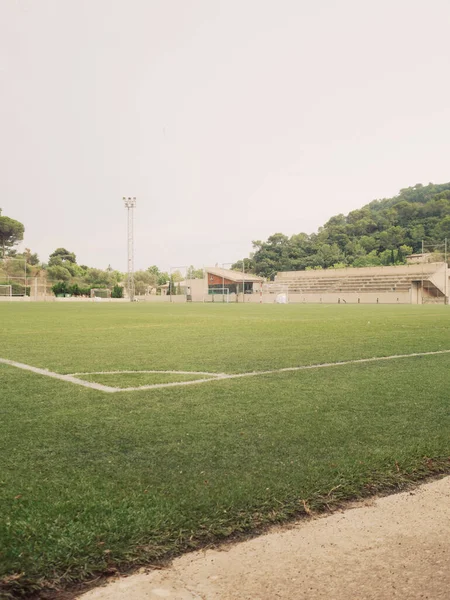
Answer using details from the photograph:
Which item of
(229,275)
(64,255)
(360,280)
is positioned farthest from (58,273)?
(360,280)

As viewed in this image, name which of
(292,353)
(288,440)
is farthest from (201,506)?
(292,353)

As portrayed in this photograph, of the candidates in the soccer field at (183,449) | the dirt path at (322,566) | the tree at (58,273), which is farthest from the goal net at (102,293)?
the dirt path at (322,566)

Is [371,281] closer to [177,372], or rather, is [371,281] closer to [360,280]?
[360,280]

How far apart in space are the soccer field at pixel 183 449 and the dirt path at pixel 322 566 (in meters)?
0.14

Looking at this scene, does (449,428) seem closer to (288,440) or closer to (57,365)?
(288,440)

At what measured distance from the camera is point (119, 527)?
2.28 meters

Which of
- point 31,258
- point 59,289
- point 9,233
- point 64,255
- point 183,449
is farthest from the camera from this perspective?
point 64,255

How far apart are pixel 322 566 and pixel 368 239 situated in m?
99.5

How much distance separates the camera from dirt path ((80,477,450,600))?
183cm

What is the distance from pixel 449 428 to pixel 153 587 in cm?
282

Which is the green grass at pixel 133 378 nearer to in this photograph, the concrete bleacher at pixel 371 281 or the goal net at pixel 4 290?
the concrete bleacher at pixel 371 281

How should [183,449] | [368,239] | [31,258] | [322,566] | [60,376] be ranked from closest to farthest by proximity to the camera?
[322,566] → [183,449] → [60,376] → [368,239] → [31,258]

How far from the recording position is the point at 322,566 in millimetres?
2008

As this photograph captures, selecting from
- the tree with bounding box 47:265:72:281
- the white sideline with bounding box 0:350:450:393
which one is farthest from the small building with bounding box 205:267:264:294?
the white sideline with bounding box 0:350:450:393
